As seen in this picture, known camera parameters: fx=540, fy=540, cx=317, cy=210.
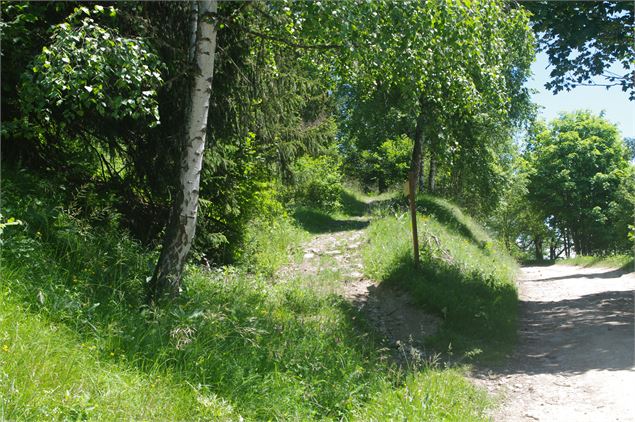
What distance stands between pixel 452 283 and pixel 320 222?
835 centimetres

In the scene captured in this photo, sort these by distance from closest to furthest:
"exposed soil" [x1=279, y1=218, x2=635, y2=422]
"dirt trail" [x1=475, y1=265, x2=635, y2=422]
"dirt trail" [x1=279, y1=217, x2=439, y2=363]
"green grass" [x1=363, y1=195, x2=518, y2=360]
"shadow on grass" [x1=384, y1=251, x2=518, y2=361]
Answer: "dirt trail" [x1=475, y1=265, x2=635, y2=422] < "exposed soil" [x1=279, y1=218, x2=635, y2=422] < "dirt trail" [x1=279, y1=217, x2=439, y2=363] < "shadow on grass" [x1=384, y1=251, x2=518, y2=361] < "green grass" [x1=363, y1=195, x2=518, y2=360]

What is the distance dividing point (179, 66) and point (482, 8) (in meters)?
3.89

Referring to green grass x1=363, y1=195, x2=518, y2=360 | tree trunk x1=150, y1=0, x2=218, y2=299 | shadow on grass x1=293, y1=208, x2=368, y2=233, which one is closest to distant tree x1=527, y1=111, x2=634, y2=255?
shadow on grass x1=293, y1=208, x2=368, y2=233

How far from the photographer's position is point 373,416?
5.09 metres

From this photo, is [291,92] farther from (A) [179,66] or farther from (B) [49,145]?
(B) [49,145]

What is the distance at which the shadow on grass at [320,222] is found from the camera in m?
17.2

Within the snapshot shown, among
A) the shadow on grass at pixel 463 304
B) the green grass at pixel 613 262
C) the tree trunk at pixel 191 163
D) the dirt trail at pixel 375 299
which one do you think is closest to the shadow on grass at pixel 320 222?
the dirt trail at pixel 375 299

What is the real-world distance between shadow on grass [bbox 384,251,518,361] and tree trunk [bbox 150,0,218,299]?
3686 mm

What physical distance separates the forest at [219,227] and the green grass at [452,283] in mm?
50

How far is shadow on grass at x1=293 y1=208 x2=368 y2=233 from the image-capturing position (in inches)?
676

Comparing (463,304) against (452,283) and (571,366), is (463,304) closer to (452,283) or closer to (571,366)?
(452,283)

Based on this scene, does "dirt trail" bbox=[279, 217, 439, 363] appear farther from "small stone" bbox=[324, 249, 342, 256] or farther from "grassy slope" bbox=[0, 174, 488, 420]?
"grassy slope" bbox=[0, 174, 488, 420]

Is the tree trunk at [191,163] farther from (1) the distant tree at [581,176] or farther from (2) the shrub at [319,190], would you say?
(1) the distant tree at [581,176]

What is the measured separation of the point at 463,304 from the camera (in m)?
9.59
